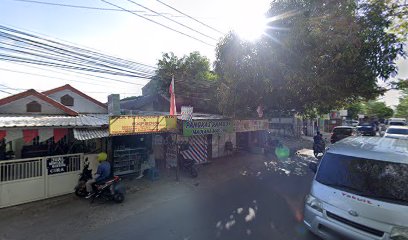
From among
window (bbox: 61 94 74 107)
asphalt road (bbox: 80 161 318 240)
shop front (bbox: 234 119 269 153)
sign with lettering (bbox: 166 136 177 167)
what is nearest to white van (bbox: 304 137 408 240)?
asphalt road (bbox: 80 161 318 240)

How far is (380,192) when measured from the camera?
152 inches

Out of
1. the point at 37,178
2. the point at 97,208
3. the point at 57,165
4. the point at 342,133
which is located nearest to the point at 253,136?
the point at 342,133

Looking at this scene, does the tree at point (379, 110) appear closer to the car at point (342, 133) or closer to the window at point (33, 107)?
the car at point (342, 133)

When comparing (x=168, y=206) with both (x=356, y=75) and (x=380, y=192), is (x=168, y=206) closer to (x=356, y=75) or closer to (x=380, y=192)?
(x=380, y=192)

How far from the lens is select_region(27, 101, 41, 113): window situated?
511 inches

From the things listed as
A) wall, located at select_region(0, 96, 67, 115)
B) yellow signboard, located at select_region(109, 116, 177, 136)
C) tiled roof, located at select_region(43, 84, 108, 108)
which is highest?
tiled roof, located at select_region(43, 84, 108, 108)

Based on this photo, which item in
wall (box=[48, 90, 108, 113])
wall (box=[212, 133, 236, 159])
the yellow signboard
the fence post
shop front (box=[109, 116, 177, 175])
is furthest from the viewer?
wall (box=[48, 90, 108, 113])

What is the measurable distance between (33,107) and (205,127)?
10.6m

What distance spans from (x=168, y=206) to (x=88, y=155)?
381 cm

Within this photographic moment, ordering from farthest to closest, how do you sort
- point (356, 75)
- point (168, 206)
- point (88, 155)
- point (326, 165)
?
1. point (356, 75)
2. point (88, 155)
3. point (168, 206)
4. point (326, 165)

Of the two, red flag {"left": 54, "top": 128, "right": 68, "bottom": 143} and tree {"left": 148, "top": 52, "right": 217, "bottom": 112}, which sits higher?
tree {"left": 148, "top": 52, "right": 217, "bottom": 112}

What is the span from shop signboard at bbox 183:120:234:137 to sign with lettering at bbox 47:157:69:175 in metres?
4.77

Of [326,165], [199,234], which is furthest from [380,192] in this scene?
[199,234]

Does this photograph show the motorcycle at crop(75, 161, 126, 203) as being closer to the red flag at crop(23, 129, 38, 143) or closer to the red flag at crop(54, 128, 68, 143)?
the red flag at crop(54, 128, 68, 143)
